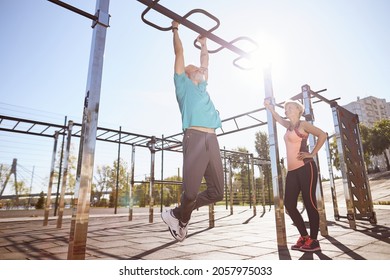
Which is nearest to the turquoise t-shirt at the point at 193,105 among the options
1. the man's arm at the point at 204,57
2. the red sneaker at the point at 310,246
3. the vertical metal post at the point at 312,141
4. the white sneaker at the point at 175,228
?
the man's arm at the point at 204,57

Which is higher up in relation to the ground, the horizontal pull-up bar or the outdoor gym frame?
the horizontal pull-up bar

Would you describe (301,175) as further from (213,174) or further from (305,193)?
(213,174)

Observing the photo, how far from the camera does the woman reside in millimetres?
2596

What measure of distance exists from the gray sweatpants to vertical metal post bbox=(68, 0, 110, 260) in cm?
73

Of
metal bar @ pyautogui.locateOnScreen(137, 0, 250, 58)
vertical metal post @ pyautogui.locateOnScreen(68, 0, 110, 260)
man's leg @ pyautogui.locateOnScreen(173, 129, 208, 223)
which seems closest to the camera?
vertical metal post @ pyautogui.locateOnScreen(68, 0, 110, 260)

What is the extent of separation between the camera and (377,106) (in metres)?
62.6

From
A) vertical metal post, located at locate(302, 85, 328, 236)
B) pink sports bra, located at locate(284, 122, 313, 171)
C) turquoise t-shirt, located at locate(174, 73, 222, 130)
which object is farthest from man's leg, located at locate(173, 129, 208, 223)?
vertical metal post, located at locate(302, 85, 328, 236)

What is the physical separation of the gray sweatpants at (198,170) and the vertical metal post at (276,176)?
3.79ft

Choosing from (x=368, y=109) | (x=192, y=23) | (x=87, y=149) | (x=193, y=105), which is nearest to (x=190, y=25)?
(x=192, y=23)

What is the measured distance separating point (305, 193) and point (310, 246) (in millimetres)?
541

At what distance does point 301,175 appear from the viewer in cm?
267

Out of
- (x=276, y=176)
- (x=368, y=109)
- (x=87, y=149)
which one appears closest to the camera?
(x=87, y=149)

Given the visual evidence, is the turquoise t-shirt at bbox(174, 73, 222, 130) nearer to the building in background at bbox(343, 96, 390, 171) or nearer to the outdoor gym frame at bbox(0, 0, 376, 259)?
the outdoor gym frame at bbox(0, 0, 376, 259)
